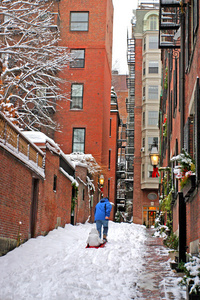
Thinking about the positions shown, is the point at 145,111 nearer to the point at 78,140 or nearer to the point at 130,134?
the point at 130,134

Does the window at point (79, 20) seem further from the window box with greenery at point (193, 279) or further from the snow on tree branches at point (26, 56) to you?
the window box with greenery at point (193, 279)

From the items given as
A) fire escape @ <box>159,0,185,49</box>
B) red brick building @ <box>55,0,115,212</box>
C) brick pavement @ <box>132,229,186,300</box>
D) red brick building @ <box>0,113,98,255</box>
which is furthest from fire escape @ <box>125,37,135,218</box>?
brick pavement @ <box>132,229,186,300</box>

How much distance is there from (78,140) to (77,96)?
3502mm

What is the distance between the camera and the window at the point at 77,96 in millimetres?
34478

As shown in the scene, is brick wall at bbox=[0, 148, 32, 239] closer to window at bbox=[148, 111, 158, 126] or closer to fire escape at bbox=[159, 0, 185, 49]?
fire escape at bbox=[159, 0, 185, 49]

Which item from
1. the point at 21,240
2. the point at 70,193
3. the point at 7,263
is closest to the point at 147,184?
the point at 70,193

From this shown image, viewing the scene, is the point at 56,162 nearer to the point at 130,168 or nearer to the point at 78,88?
the point at 78,88

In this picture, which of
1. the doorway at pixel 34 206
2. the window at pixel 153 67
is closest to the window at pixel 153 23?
the window at pixel 153 67

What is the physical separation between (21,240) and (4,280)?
16.6 ft

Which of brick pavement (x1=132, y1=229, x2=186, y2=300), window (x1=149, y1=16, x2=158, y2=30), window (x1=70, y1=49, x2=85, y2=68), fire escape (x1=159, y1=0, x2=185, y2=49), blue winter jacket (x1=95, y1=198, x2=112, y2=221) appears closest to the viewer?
brick pavement (x1=132, y1=229, x2=186, y2=300)

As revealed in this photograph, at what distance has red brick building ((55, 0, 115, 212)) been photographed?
33969 millimetres

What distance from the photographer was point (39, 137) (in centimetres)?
1644

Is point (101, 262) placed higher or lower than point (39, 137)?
lower

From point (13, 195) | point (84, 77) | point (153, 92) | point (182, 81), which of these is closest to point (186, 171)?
point (182, 81)
